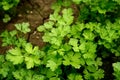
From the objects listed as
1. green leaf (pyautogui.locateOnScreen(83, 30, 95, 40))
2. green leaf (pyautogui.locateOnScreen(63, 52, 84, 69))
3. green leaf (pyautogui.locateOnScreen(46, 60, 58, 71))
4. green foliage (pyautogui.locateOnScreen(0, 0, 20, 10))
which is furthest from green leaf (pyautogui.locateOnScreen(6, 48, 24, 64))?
green foliage (pyautogui.locateOnScreen(0, 0, 20, 10))

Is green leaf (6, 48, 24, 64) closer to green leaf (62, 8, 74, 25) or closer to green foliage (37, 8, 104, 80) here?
green foliage (37, 8, 104, 80)

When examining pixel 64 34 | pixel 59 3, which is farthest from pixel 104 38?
pixel 59 3

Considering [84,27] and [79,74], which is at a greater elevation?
[84,27]

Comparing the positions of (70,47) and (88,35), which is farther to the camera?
(88,35)

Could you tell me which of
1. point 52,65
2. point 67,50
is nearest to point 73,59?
point 67,50

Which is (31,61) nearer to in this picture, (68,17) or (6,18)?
(68,17)

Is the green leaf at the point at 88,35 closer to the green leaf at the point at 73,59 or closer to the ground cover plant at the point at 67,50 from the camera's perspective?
the ground cover plant at the point at 67,50

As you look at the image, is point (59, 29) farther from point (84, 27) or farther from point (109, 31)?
point (109, 31)

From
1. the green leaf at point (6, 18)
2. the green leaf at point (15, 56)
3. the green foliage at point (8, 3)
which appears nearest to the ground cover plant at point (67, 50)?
the green leaf at point (15, 56)
